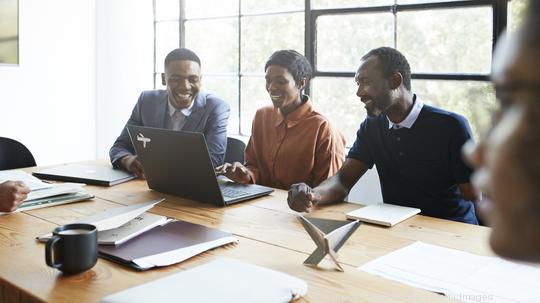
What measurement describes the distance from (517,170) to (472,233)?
3.57 feet

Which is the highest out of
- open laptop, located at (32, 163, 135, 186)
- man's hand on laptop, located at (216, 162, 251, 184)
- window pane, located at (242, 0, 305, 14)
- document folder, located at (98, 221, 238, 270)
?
window pane, located at (242, 0, 305, 14)

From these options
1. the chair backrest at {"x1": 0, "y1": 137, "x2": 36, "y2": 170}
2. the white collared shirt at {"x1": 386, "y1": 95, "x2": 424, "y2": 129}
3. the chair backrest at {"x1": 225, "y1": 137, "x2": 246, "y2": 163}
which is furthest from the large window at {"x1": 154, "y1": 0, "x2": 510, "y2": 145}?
the chair backrest at {"x1": 0, "y1": 137, "x2": 36, "y2": 170}

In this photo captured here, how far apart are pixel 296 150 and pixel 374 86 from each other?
467 millimetres

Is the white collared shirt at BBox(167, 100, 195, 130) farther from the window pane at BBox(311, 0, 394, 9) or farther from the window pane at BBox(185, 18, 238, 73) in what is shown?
the window pane at BBox(185, 18, 238, 73)

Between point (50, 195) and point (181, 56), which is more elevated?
point (181, 56)

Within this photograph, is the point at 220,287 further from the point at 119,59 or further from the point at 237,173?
the point at 119,59

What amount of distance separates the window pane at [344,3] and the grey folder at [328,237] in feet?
7.21

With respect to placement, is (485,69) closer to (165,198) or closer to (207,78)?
(165,198)

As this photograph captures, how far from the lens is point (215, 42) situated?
404 cm

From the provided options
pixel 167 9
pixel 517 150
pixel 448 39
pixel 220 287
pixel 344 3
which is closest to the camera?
pixel 517 150

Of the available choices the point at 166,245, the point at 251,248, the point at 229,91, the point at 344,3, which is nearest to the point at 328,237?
the point at 251,248

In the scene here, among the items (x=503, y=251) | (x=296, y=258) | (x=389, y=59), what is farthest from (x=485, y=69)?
(x=503, y=251)

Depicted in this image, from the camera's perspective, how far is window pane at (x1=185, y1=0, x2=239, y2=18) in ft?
12.8

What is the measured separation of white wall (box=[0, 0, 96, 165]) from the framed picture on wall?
0.12 ft
